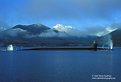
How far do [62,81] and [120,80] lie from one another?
7320 millimetres

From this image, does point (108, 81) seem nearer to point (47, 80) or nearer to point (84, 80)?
point (84, 80)

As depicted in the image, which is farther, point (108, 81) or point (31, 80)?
point (31, 80)

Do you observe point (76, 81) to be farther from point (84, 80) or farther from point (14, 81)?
point (14, 81)

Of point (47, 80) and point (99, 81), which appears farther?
point (47, 80)

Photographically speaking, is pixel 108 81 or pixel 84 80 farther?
A: pixel 84 80

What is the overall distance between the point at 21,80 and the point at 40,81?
2.59 m

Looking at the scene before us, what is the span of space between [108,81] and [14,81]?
1190 centimetres

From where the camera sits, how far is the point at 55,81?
3709 centimetres

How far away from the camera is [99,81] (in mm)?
35531

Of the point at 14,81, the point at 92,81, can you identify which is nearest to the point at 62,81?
the point at 92,81

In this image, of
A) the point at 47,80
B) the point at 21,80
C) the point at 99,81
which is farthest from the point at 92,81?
the point at 21,80

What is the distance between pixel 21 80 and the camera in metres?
38.6

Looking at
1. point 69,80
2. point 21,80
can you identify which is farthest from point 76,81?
point 21,80

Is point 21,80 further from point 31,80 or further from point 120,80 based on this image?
point 120,80
